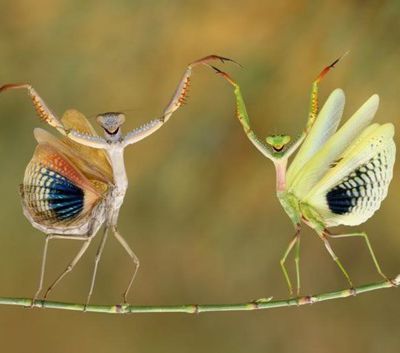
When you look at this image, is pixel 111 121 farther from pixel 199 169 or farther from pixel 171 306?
pixel 199 169

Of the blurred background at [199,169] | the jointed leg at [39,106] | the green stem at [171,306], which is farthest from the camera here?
the blurred background at [199,169]

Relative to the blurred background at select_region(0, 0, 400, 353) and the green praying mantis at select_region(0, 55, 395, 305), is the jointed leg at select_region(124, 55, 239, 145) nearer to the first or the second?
the green praying mantis at select_region(0, 55, 395, 305)

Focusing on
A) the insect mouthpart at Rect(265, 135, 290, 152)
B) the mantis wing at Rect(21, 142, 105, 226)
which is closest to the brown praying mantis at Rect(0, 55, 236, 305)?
the mantis wing at Rect(21, 142, 105, 226)

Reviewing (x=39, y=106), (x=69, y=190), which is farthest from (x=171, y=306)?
(x=39, y=106)

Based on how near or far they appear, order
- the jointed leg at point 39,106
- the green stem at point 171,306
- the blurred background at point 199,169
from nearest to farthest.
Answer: the jointed leg at point 39,106, the green stem at point 171,306, the blurred background at point 199,169

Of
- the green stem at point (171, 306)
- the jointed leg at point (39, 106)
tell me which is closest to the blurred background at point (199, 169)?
the green stem at point (171, 306)

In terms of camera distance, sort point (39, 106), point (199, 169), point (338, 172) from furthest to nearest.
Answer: point (199, 169) < point (338, 172) < point (39, 106)

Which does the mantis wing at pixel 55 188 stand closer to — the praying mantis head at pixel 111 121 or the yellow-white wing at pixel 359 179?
the praying mantis head at pixel 111 121
